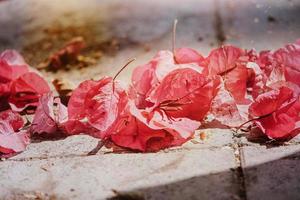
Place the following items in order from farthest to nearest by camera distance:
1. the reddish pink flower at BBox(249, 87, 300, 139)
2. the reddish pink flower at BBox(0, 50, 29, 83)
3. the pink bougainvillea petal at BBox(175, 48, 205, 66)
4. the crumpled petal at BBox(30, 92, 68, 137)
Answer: the reddish pink flower at BBox(0, 50, 29, 83) < the pink bougainvillea petal at BBox(175, 48, 205, 66) < the crumpled petal at BBox(30, 92, 68, 137) < the reddish pink flower at BBox(249, 87, 300, 139)

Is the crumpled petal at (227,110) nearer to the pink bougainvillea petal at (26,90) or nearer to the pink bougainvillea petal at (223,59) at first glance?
the pink bougainvillea petal at (223,59)

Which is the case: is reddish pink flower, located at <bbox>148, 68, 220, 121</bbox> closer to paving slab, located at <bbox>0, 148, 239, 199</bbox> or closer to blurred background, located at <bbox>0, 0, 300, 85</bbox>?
paving slab, located at <bbox>0, 148, 239, 199</bbox>

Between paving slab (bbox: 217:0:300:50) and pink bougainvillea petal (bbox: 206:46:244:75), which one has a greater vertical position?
pink bougainvillea petal (bbox: 206:46:244:75)

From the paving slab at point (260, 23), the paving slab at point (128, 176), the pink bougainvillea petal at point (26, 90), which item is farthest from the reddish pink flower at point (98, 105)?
the paving slab at point (260, 23)

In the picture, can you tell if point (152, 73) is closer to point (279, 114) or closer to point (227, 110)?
point (227, 110)

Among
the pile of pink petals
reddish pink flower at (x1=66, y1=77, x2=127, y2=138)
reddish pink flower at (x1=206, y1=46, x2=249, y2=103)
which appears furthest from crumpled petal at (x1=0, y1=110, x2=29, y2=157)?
reddish pink flower at (x1=206, y1=46, x2=249, y2=103)

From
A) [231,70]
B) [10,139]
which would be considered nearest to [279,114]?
A: [231,70]
